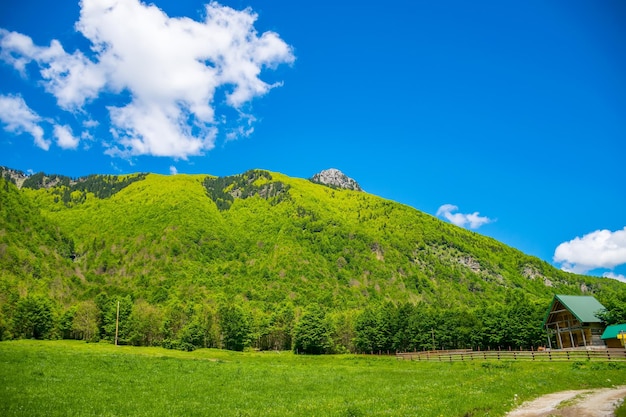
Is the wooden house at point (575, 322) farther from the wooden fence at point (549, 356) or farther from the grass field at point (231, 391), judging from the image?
the grass field at point (231, 391)

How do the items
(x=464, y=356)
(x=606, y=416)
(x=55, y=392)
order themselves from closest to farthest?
1. (x=606, y=416)
2. (x=55, y=392)
3. (x=464, y=356)

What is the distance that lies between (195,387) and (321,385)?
10998 millimetres

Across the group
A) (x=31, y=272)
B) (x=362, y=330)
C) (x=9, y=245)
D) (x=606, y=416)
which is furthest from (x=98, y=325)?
(x=606, y=416)

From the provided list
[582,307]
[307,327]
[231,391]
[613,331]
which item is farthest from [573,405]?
[307,327]

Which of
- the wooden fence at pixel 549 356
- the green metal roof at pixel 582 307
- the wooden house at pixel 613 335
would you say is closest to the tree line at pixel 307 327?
the green metal roof at pixel 582 307

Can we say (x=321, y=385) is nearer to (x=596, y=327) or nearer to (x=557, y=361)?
(x=557, y=361)

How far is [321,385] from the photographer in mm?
36906

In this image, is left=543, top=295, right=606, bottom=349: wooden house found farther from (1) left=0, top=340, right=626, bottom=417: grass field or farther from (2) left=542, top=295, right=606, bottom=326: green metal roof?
(1) left=0, top=340, right=626, bottom=417: grass field

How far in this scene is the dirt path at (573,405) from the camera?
20078 millimetres

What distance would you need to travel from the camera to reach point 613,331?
7312cm

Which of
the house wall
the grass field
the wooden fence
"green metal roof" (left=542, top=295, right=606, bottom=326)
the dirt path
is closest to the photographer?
the dirt path

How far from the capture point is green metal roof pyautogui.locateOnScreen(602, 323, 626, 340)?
71.7 m

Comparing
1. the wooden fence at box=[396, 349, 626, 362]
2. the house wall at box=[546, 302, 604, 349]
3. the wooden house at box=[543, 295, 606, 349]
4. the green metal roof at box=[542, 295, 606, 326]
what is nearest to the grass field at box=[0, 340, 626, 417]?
the wooden fence at box=[396, 349, 626, 362]

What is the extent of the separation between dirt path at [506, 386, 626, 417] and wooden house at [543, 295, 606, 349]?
61467mm
